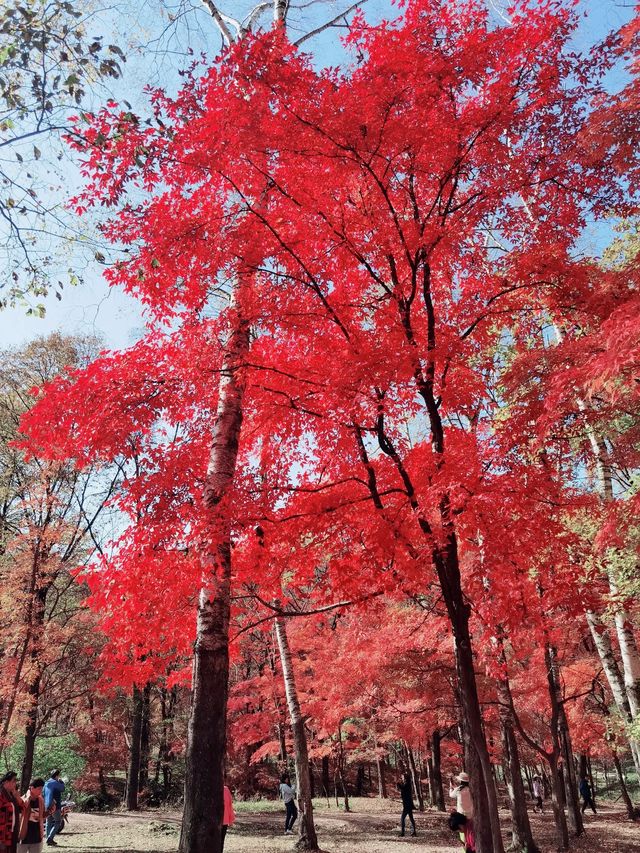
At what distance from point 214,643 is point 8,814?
9.77 ft

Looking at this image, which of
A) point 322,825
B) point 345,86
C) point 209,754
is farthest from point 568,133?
point 322,825

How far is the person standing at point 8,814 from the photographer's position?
6.23 metres

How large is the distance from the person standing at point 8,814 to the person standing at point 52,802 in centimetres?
442

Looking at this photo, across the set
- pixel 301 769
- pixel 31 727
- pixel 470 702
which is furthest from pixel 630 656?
pixel 31 727

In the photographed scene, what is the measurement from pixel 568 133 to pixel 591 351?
3331 mm

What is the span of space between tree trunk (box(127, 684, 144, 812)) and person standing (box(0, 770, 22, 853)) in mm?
13054

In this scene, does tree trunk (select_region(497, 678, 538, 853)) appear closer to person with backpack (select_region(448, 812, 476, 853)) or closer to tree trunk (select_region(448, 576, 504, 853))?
person with backpack (select_region(448, 812, 476, 853))

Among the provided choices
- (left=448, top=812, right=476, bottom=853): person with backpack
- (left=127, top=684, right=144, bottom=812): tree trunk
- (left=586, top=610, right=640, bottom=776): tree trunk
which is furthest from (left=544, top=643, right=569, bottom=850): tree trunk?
(left=127, top=684, right=144, bottom=812): tree trunk

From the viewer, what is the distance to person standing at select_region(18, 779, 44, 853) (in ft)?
24.0

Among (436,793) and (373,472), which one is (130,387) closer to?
(373,472)

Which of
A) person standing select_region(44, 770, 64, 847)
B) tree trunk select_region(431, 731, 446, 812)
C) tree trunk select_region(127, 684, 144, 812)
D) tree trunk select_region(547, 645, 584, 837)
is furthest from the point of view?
tree trunk select_region(431, 731, 446, 812)

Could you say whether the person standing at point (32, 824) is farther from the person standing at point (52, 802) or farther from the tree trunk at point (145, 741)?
the tree trunk at point (145, 741)

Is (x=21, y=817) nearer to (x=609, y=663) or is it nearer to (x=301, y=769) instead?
(x=301, y=769)

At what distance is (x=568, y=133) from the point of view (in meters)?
7.19
